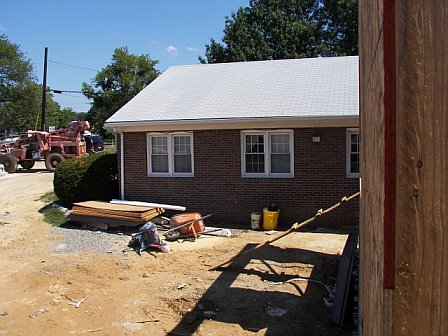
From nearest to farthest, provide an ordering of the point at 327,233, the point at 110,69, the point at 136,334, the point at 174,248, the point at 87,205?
the point at 136,334, the point at 174,248, the point at 327,233, the point at 87,205, the point at 110,69

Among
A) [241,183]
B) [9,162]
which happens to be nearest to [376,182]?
[241,183]

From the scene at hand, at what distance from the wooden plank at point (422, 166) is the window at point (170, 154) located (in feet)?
43.6

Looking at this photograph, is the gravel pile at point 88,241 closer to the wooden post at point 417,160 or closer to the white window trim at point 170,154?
the white window trim at point 170,154

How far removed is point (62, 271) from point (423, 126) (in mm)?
9166

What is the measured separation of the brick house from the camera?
12.9 meters

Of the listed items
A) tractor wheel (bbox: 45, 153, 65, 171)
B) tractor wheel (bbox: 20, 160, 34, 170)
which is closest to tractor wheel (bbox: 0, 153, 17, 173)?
tractor wheel (bbox: 20, 160, 34, 170)

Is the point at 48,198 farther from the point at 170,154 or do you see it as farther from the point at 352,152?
the point at 352,152

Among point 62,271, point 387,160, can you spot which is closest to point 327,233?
point 62,271

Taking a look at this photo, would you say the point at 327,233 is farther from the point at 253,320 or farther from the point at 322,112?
the point at 253,320

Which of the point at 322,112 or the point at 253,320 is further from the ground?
the point at 322,112

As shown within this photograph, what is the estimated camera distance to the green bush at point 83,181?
1504 centimetres

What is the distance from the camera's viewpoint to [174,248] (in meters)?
11.0

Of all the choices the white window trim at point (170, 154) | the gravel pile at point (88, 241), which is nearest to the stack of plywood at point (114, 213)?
the gravel pile at point (88, 241)

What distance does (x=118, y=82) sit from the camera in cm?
4525
